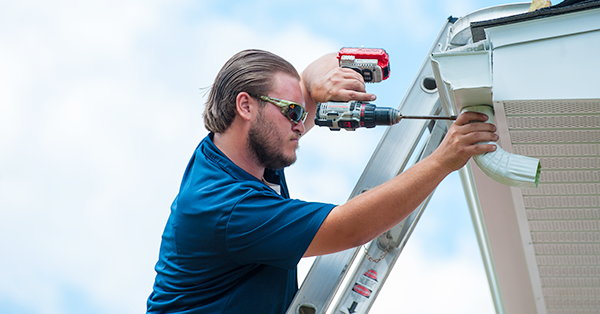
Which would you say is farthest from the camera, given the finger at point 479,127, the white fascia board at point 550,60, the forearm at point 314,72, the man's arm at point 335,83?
the forearm at point 314,72

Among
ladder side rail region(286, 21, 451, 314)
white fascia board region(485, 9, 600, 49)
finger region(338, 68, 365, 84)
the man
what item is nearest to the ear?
the man

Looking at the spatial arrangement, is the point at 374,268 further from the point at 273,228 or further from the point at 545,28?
the point at 545,28

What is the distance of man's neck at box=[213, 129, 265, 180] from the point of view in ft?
6.84

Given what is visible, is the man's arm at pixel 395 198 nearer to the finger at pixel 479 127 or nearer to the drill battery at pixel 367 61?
the finger at pixel 479 127

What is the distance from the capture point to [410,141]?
1.88m

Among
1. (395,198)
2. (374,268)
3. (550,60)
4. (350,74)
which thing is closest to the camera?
(550,60)

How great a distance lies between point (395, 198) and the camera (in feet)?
5.25

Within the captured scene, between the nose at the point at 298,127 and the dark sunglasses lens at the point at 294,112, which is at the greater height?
the dark sunglasses lens at the point at 294,112

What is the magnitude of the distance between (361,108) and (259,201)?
18.0 inches

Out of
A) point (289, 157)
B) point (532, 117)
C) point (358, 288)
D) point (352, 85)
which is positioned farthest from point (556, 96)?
point (289, 157)

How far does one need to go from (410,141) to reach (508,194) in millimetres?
501

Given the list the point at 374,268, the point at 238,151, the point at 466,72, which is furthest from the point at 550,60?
the point at 238,151

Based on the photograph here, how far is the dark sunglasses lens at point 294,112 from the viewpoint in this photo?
2.03m

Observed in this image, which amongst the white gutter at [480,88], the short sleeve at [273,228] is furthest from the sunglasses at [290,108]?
the white gutter at [480,88]
